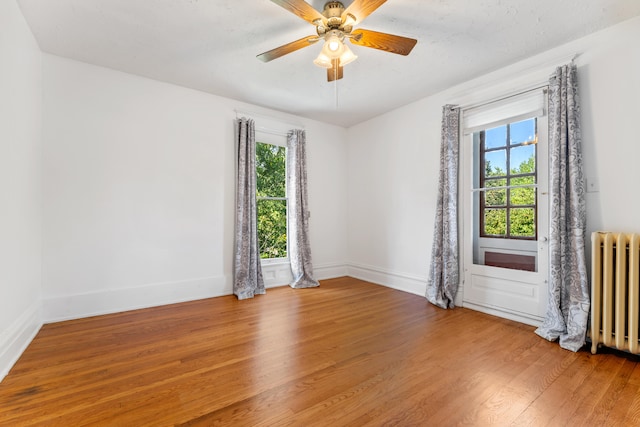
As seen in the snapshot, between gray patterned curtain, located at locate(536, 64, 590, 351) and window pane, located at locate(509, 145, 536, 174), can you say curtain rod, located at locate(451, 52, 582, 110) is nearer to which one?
gray patterned curtain, located at locate(536, 64, 590, 351)

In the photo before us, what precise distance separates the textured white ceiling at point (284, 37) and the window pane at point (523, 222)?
62.2 inches

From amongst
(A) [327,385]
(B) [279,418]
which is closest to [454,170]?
(A) [327,385]

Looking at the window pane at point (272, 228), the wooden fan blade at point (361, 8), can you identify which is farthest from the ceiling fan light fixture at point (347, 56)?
the window pane at point (272, 228)

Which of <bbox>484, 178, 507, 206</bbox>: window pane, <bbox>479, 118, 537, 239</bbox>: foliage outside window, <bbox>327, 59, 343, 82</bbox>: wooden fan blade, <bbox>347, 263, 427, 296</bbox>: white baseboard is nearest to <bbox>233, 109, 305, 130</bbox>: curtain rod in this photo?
<bbox>327, 59, 343, 82</bbox>: wooden fan blade

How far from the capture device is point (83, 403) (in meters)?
1.73

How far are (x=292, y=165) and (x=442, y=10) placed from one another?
2.85 metres

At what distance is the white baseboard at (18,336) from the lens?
2.03 metres

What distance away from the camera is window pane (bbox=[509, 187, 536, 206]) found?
10.1 feet

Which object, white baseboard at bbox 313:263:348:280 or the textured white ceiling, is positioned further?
white baseboard at bbox 313:263:348:280

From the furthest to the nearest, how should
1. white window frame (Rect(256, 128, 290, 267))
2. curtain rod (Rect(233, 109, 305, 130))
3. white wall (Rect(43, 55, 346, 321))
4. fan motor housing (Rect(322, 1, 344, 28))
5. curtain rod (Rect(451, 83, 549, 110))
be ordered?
white window frame (Rect(256, 128, 290, 267))
curtain rod (Rect(233, 109, 305, 130))
white wall (Rect(43, 55, 346, 321))
curtain rod (Rect(451, 83, 549, 110))
fan motor housing (Rect(322, 1, 344, 28))

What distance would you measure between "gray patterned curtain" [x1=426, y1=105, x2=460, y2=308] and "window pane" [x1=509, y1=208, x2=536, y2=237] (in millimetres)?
574

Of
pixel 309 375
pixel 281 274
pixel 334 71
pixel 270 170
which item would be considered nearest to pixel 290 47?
pixel 334 71

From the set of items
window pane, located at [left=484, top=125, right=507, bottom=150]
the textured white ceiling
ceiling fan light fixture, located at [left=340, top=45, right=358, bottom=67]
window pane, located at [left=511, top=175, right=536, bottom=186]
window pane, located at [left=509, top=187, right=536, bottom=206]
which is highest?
the textured white ceiling

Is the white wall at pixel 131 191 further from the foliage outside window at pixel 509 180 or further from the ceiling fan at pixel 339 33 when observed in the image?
the foliage outside window at pixel 509 180
